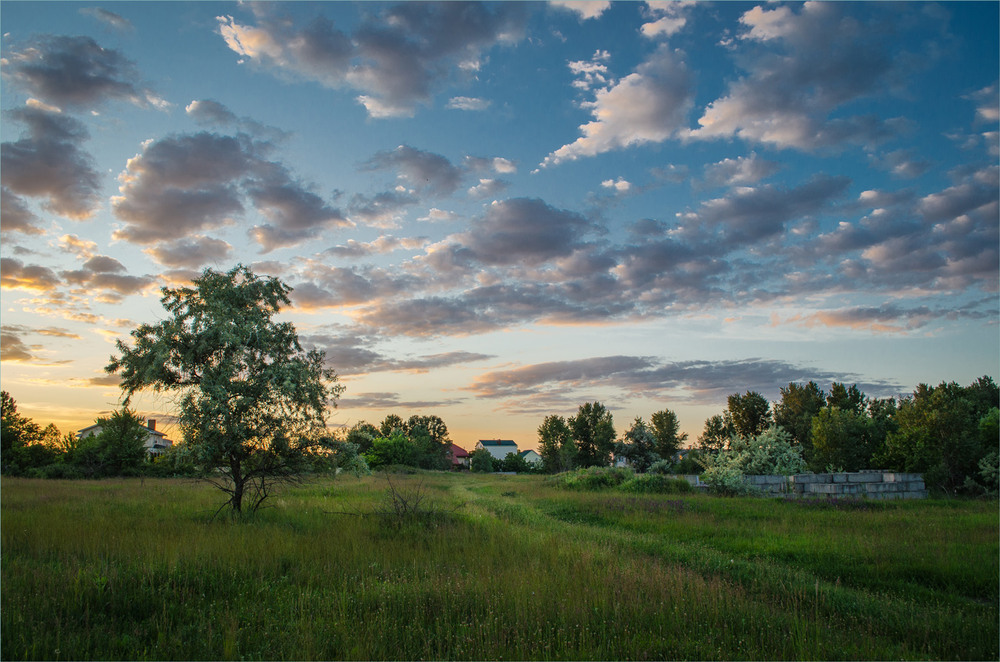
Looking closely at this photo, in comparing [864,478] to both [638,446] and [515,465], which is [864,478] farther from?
[515,465]

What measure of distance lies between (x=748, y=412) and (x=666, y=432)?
15.8 meters

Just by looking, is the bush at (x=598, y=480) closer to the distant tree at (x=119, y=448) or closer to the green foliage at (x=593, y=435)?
the distant tree at (x=119, y=448)

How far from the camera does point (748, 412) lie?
57.8 meters

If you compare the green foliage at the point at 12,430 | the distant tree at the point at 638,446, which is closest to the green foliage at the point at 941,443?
the distant tree at the point at 638,446

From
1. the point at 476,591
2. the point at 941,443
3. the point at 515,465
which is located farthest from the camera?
the point at 515,465

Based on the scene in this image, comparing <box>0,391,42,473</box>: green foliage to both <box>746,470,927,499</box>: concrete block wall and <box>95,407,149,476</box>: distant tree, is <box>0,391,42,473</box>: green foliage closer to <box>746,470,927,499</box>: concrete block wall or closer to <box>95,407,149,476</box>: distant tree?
<box>95,407,149,476</box>: distant tree

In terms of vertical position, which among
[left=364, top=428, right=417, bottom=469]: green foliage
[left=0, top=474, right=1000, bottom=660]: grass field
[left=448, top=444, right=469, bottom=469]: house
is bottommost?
[left=448, top=444, right=469, bottom=469]: house

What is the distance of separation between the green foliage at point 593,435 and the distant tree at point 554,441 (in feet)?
5.22

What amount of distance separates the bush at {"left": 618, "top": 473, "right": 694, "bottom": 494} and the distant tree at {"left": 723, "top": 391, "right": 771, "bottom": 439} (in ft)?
110

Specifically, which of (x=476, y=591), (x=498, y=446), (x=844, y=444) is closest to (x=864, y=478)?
(x=844, y=444)

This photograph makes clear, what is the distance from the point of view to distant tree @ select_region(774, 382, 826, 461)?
178 ft

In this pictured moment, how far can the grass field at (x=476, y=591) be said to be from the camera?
6.12m

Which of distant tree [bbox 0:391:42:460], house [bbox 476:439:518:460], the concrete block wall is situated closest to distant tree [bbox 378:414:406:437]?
house [bbox 476:439:518:460]

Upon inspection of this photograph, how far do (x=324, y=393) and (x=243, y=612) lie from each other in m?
9.63
